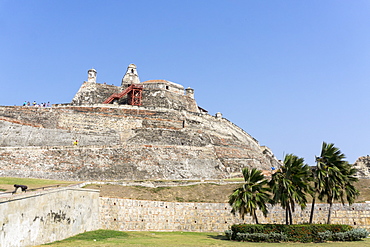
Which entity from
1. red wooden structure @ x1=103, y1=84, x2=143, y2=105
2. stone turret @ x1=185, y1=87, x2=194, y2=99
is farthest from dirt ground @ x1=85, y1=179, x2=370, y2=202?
stone turret @ x1=185, y1=87, x2=194, y2=99

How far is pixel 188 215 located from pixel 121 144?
1758cm

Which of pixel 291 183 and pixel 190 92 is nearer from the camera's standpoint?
pixel 291 183

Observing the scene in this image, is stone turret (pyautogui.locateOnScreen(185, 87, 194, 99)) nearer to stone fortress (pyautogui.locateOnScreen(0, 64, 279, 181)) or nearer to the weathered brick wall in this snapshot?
stone fortress (pyautogui.locateOnScreen(0, 64, 279, 181))

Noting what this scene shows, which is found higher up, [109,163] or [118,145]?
[118,145]

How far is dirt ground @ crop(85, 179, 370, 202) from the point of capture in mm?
29719

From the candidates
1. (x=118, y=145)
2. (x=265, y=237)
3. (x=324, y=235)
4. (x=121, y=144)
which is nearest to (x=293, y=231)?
(x=265, y=237)

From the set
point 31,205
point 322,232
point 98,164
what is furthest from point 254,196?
point 98,164

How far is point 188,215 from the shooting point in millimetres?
30312

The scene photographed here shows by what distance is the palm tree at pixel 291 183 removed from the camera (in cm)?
2417

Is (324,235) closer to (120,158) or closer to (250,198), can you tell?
(250,198)

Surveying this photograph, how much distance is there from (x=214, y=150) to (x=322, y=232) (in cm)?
2415

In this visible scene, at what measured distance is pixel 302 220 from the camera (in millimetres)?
31141

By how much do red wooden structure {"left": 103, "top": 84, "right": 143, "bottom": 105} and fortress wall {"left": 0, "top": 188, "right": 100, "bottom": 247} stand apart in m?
34.8

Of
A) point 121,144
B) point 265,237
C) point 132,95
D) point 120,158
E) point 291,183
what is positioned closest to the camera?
point 265,237
